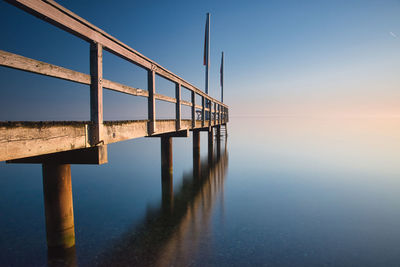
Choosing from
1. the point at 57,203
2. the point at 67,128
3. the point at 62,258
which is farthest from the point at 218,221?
the point at 67,128

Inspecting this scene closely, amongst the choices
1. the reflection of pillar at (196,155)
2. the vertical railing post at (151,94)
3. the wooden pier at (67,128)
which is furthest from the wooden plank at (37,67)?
the reflection of pillar at (196,155)

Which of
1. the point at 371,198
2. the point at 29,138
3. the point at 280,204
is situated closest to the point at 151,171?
the point at 280,204

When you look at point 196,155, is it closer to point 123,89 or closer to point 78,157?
point 78,157

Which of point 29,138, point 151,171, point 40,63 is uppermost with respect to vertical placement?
point 40,63

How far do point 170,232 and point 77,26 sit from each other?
5.90m

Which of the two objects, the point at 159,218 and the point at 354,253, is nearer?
the point at 354,253

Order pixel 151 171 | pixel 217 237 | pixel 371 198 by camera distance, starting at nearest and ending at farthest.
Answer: pixel 217 237
pixel 371 198
pixel 151 171

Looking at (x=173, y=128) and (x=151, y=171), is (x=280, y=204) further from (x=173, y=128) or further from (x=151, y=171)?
(x=151, y=171)

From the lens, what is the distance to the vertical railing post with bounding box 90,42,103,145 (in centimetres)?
318

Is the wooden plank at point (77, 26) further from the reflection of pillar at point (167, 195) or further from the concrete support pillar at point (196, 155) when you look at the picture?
the concrete support pillar at point (196, 155)

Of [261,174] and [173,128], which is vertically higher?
[173,128]

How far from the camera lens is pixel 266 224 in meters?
7.27

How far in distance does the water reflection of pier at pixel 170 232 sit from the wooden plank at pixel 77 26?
14.9 feet

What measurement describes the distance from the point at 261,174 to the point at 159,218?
356 inches
